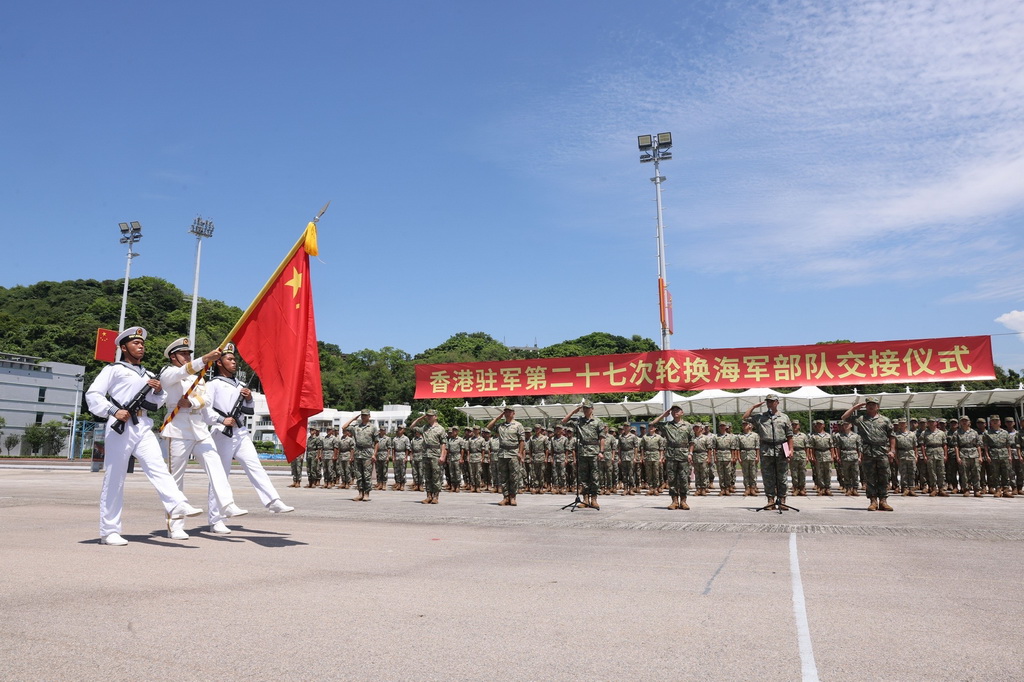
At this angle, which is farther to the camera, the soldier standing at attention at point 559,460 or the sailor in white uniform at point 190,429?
the soldier standing at attention at point 559,460

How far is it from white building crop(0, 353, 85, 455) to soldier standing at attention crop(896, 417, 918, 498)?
62089 mm

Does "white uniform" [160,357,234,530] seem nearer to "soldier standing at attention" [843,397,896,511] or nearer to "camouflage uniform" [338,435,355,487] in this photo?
"soldier standing at attention" [843,397,896,511]

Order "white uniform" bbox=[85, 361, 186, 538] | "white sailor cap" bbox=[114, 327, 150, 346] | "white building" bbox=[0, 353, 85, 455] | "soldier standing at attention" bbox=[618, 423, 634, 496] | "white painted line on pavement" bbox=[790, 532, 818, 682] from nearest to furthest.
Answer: "white painted line on pavement" bbox=[790, 532, 818, 682], "white uniform" bbox=[85, 361, 186, 538], "white sailor cap" bbox=[114, 327, 150, 346], "soldier standing at attention" bbox=[618, 423, 634, 496], "white building" bbox=[0, 353, 85, 455]

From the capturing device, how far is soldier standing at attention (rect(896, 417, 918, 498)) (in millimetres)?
17047

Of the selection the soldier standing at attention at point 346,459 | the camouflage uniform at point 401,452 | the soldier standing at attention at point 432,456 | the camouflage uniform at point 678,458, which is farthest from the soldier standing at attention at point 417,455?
the camouflage uniform at point 678,458

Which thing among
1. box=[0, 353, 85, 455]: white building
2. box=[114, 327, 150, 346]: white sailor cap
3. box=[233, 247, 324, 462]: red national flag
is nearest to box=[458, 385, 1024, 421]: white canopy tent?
box=[233, 247, 324, 462]: red national flag

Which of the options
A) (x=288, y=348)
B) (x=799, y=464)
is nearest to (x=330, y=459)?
(x=799, y=464)

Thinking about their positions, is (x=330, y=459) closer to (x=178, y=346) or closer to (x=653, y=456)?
(x=653, y=456)

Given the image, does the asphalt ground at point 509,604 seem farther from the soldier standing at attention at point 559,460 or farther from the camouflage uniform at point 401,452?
the camouflage uniform at point 401,452

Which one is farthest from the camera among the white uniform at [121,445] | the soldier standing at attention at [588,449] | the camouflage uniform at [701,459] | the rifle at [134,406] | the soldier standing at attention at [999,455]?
the camouflage uniform at [701,459]

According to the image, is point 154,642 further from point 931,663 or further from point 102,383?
point 102,383

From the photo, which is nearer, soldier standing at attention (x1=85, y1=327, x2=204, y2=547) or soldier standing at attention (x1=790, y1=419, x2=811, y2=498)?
soldier standing at attention (x1=85, y1=327, x2=204, y2=547)

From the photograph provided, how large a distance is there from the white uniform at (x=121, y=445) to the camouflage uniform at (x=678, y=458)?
28.7 ft

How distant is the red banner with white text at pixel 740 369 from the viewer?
57.4ft
